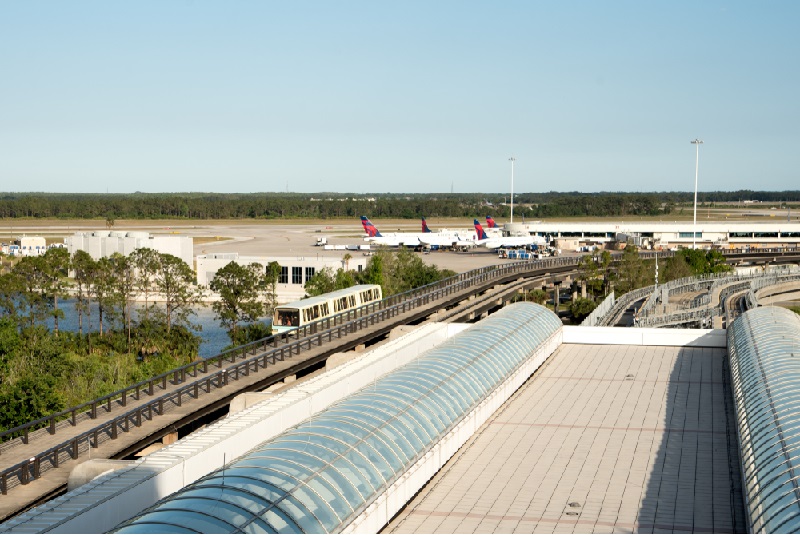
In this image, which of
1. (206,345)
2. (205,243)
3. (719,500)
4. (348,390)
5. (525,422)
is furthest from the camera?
(205,243)

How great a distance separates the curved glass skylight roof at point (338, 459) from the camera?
46.1 ft

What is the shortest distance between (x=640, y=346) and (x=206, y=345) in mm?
36276

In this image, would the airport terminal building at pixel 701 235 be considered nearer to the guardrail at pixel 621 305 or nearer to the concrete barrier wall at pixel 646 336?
the guardrail at pixel 621 305

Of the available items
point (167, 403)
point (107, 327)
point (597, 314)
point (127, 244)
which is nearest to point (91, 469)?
point (167, 403)

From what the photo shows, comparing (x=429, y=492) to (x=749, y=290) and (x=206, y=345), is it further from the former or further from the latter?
(x=749, y=290)

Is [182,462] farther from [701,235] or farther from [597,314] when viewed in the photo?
[701,235]

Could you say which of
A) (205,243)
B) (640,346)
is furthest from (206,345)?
(205,243)

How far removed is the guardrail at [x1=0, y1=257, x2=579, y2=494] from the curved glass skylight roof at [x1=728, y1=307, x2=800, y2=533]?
Result: 51.6ft

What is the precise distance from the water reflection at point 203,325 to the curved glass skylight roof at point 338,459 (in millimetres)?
38698

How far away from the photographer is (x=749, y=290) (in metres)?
77.6

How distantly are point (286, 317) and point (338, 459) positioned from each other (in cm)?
3412

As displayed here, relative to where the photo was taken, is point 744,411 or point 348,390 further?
point 348,390

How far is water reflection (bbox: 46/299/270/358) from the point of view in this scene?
220 feet

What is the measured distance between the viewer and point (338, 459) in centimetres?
1764
